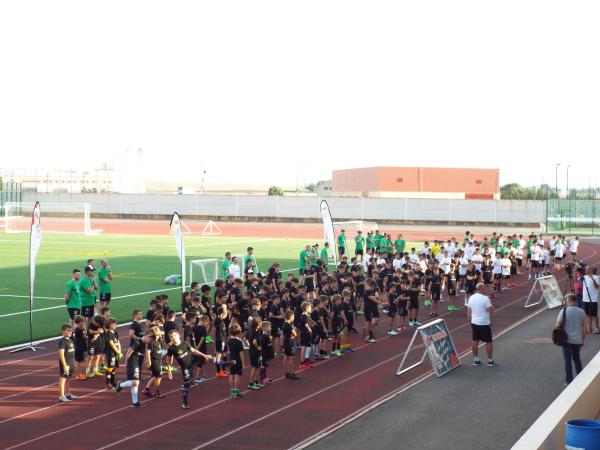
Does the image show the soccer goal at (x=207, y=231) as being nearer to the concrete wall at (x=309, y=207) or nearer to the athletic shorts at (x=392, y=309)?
the concrete wall at (x=309, y=207)

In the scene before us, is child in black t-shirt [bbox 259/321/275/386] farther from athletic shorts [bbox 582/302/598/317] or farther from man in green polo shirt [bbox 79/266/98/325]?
athletic shorts [bbox 582/302/598/317]

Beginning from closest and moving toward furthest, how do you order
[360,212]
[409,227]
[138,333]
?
[138,333], [409,227], [360,212]

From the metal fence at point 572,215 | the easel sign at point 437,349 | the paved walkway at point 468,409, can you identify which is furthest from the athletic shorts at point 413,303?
the metal fence at point 572,215

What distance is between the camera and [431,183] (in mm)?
126062

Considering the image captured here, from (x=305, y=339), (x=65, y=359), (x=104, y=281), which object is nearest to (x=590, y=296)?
(x=305, y=339)

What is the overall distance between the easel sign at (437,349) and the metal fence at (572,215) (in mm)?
54077

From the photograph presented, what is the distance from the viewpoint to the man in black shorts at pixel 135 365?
13539mm

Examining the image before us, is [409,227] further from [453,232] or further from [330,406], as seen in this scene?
[330,406]

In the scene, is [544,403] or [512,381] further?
[512,381]

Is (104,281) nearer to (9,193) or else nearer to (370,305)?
(370,305)

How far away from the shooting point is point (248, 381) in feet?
51.5

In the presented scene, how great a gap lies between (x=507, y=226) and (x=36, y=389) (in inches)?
2587

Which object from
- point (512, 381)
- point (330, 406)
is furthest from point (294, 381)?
point (512, 381)

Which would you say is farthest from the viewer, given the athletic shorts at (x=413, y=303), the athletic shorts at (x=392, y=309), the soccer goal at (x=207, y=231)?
the soccer goal at (x=207, y=231)
